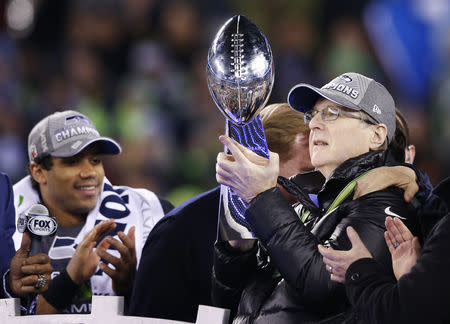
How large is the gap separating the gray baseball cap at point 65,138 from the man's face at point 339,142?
1416 mm

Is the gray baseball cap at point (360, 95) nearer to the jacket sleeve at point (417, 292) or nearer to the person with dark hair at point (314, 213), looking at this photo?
the person with dark hair at point (314, 213)

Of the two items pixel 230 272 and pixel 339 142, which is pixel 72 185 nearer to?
pixel 230 272

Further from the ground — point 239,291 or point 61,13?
point 61,13

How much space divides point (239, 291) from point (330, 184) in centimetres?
45

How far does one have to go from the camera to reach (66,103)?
22.0 ft

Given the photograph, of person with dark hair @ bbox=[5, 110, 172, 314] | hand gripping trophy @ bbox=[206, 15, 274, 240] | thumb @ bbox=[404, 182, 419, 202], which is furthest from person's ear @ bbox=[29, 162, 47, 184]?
thumb @ bbox=[404, 182, 419, 202]

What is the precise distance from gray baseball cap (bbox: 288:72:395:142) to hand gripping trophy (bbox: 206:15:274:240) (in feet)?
1.08

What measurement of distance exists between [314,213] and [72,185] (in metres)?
1.52

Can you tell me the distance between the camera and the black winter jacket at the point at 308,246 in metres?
2.08

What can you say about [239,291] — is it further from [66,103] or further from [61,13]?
[61,13]

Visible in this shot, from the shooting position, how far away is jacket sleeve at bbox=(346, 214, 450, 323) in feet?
5.89

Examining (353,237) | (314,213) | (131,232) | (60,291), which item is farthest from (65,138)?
(353,237)

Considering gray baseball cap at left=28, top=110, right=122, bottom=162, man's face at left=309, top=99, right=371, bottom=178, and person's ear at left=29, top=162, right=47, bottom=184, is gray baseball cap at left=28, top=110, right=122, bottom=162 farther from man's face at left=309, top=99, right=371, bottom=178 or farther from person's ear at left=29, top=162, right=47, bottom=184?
man's face at left=309, top=99, right=371, bottom=178

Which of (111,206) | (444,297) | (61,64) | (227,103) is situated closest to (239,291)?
(227,103)
